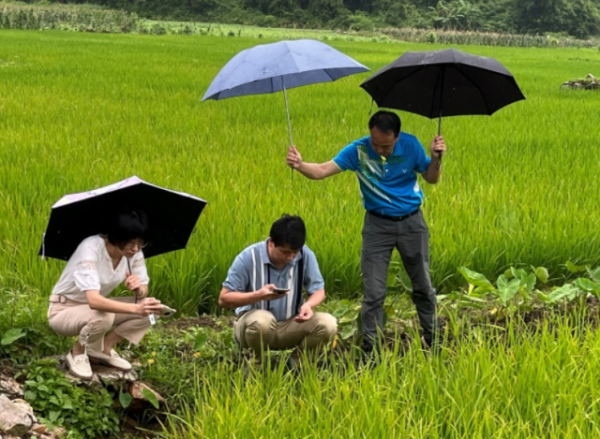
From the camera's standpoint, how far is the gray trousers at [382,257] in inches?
110

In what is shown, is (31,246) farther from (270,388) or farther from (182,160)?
(182,160)

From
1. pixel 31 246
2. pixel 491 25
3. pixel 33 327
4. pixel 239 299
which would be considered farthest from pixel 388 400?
pixel 491 25

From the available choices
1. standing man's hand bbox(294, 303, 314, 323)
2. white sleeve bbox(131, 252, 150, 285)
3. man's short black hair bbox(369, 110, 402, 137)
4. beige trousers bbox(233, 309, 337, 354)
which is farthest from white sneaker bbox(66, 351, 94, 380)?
man's short black hair bbox(369, 110, 402, 137)

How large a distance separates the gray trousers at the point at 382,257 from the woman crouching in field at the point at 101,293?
2.78 feet

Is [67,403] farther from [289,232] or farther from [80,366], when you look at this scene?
[289,232]

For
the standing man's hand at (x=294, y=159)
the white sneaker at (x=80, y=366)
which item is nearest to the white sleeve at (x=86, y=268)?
the white sneaker at (x=80, y=366)

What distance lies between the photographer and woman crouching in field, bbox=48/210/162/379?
2.30 m

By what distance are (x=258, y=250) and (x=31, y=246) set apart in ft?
4.89

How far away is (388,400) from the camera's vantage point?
2.04 meters

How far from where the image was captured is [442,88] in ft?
9.71

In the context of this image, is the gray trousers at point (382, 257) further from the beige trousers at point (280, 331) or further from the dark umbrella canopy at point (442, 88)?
the dark umbrella canopy at point (442, 88)

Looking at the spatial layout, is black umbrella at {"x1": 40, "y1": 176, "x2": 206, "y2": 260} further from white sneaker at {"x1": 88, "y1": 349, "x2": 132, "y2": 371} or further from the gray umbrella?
the gray umbrella

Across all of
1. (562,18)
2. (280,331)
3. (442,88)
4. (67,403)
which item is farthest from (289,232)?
(562,18)

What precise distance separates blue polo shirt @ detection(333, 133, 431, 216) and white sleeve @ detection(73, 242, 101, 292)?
103 cm
